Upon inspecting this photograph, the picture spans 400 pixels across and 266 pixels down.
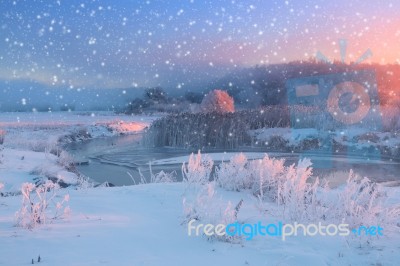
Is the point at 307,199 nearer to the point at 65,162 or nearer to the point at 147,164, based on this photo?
the point at 147,164

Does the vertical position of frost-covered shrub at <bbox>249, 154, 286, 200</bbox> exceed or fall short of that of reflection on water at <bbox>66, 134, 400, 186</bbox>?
it exceeds it

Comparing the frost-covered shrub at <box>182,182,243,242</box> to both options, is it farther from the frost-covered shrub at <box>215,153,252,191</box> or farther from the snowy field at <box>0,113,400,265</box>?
the frost-covered shrub at <box>215,153,252,191</box>

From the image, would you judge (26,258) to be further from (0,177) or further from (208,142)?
(208,142)

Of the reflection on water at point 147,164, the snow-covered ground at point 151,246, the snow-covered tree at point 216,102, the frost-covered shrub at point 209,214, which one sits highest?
the snow-covered tree at point 216,102

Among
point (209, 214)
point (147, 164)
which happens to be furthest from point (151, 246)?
point (147, 164)

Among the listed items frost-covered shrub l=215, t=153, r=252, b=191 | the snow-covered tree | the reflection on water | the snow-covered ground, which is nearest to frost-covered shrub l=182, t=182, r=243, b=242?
the snow-covered ground

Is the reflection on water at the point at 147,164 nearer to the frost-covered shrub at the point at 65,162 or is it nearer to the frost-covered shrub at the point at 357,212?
the frost-covered shrub at the point at 65,162

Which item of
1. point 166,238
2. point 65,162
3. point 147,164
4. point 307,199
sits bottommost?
point 147,164

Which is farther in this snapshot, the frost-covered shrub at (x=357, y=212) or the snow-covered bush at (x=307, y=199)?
the snow-covered bush at (x=307, y=199)

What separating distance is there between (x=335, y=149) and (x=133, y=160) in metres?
9.31

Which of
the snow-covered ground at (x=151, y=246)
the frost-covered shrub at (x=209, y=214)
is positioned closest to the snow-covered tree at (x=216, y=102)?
the snow-covered ground at (x=151, y=246)

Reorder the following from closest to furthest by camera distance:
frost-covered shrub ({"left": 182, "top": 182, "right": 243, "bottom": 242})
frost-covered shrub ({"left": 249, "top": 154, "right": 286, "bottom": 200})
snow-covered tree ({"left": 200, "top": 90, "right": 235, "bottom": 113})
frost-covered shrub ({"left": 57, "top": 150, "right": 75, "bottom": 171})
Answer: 1. frost-covered shrub ({"left": 182, "top": 182, "right": 243, "bottom": 242})
2. frost-covered shrub ({"left": 249, "top": 154, "right": 286, "bottom": 200})
3. frost-covered shrub ({"left": 57, "top": 150, "right": 75, "bottom": 171})
4. snow-covered tree ({"left": 200, "top": 90, "right": 235, "bottom": 113})

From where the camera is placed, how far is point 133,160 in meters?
16.6

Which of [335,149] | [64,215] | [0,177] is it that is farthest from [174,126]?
[64,215]
